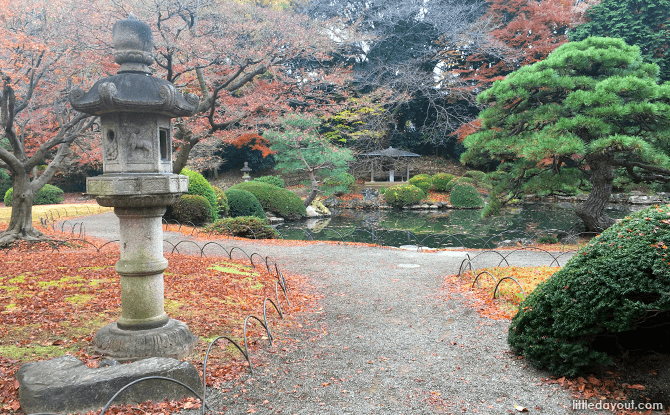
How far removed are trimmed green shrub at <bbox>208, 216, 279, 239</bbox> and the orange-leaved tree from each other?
4.42 metres

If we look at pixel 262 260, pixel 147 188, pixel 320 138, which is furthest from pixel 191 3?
pixel 320 138

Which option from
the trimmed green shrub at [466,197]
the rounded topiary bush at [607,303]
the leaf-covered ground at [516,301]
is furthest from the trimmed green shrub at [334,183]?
the rounded topiary bush at [607,303]

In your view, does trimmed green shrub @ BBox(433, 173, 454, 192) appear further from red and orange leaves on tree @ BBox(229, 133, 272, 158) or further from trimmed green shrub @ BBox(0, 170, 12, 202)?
trimmed green shrub @ BBox(0, 170, 12, 202)

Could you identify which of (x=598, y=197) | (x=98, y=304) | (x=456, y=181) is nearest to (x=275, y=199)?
(x=598, y=197)

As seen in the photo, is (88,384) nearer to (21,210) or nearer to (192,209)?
(21,210)

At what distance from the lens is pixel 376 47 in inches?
1092

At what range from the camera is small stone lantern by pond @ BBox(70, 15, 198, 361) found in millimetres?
3941

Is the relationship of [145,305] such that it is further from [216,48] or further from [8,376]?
[216,48]

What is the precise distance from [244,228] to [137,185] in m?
8.96

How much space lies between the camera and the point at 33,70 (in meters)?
8.38

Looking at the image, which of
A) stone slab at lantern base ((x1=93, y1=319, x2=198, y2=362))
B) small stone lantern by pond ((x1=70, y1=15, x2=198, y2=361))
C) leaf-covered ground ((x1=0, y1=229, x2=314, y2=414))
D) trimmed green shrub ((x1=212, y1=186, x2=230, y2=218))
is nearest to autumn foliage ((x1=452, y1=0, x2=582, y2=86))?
trimmed green shrub ((x1=212, y1=186, x2=230, y2=218))

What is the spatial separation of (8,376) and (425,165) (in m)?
30.4

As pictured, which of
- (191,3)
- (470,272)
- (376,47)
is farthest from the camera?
(376,47)

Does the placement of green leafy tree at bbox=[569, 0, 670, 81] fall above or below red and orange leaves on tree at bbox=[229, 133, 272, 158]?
above
